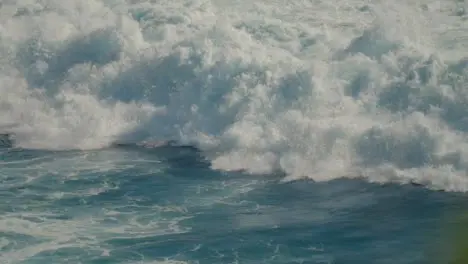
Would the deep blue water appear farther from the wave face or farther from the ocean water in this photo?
the wave face

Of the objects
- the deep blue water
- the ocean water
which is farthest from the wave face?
the deep blue water

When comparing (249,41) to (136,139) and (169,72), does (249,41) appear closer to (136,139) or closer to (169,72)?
(169,72)

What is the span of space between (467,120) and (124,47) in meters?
11.1

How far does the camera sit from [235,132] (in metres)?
24.1

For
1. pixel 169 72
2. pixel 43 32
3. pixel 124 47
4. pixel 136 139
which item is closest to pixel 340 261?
pixel 136 139

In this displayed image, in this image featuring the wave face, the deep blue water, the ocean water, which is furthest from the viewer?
the wave face

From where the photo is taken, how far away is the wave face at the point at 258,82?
22.2 m

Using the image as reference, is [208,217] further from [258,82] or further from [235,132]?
[258,82]

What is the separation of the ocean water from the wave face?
0.05m

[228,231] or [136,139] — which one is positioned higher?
[136,139]

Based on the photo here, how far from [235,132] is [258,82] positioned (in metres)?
1.90

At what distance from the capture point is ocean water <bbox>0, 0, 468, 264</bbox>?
18.9 meters

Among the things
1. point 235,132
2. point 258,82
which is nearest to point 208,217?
point 235,132

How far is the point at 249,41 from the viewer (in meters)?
27.4
